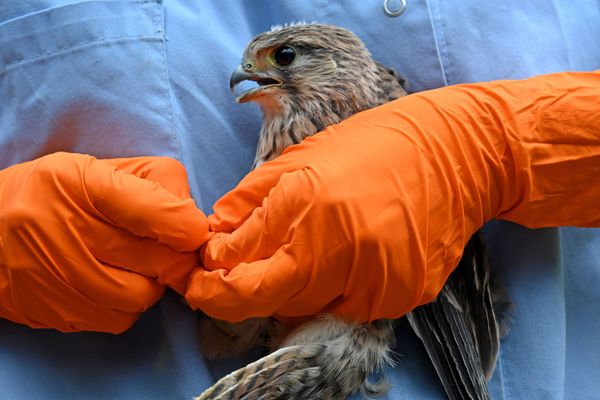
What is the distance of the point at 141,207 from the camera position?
4.21 feet

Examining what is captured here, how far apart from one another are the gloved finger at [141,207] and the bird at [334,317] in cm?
28

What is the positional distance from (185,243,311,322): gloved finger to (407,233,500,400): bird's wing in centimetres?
36

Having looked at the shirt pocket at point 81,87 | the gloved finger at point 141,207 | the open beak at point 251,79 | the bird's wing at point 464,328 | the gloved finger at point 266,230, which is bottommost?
the bird's wing at point 464,328

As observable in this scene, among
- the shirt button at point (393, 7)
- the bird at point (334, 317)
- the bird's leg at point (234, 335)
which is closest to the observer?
the bird at point (334, 317)

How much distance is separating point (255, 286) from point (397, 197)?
0.34 meters

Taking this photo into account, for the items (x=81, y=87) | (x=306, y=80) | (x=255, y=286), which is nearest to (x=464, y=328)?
(x=255, y=286)

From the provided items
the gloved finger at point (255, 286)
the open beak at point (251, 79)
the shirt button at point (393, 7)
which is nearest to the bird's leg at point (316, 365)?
the gloved finger at point (255, 286)

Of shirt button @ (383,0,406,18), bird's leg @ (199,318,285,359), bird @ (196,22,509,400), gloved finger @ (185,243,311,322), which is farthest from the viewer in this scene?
shirt button @ (383,0,406,18)

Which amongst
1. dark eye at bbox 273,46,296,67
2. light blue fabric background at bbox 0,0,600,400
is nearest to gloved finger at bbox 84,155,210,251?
light blue fabric background at bbox 0,0,600,400

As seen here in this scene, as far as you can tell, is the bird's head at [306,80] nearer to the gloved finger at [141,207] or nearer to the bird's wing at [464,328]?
the gloved finger at [141,207]

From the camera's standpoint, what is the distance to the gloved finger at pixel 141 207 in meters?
1.28

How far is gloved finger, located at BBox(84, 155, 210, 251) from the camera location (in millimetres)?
1282

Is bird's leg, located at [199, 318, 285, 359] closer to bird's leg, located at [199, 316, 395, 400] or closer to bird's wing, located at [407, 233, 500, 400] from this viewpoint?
bird's leg, located at [199, 316, 395, 400]

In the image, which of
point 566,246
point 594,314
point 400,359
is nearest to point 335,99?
point 400,359
